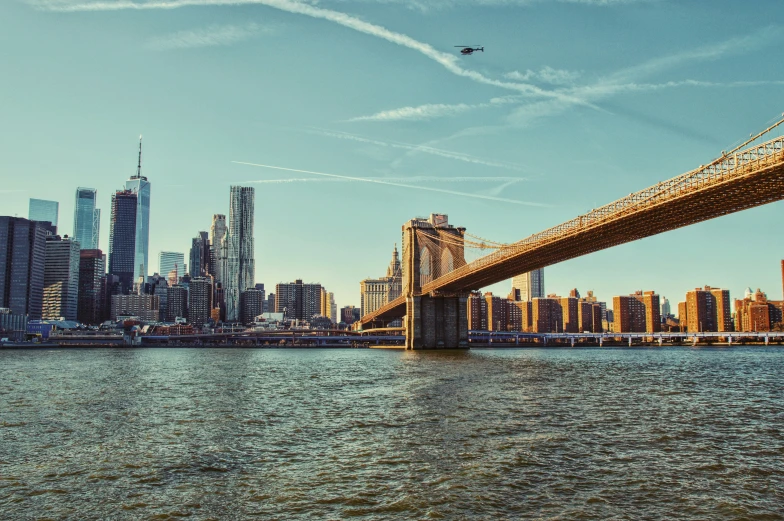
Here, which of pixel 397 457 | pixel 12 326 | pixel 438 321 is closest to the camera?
pixel 397 457

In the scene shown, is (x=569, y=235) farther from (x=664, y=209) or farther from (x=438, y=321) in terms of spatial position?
(x=438, y=321)

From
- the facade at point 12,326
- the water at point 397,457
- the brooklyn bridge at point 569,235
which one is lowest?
the water at point 397,457

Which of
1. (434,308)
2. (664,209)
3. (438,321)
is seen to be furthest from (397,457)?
(434,308)

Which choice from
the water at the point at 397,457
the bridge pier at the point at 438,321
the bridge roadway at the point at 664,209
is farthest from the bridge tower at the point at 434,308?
the water at the point at 397,457

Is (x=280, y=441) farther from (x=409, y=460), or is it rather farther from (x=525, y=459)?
(x=525, y=459)

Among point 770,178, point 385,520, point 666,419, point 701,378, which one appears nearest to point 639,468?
point 385,520

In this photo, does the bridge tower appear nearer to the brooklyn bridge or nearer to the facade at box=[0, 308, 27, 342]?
the brooklyn bridge

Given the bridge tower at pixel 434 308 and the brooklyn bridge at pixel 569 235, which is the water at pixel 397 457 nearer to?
the brooklyn bridge at pixel 569 235
